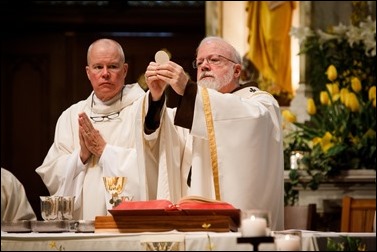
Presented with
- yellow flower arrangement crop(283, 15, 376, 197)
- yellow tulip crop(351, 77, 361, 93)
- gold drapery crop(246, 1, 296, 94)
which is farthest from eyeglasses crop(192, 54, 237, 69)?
gold drapery crop(246, 1, 296, 94)

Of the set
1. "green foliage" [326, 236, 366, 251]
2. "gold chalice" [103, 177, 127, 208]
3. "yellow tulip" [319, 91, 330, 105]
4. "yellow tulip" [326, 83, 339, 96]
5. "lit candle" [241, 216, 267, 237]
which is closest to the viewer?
"lit candle" [241, 216, 267, 237]

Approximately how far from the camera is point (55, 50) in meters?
13.6

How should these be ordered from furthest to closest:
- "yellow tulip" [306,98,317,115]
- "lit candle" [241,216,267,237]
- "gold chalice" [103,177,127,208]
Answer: "yellow tulip" [306,98,317,115] → "gold chalice" [103,177,127,208] → "lit candle" [241,216,267,237]

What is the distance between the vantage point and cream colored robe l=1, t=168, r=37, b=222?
5008mm

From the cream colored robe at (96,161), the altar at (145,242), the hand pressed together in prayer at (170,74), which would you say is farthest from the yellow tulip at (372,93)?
the altar at (145,242)

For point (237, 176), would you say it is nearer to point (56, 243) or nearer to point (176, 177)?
point (176, 177)

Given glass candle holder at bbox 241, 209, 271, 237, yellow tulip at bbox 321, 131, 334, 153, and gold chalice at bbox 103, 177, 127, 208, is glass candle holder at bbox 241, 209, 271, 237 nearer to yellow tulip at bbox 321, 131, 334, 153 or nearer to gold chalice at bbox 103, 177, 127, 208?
gold chalice at bbox 103, 177, 127, 208

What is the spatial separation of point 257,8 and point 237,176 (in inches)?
206

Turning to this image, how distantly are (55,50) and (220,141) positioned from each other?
25.0 ft

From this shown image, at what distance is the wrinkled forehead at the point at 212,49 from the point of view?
21.9ft

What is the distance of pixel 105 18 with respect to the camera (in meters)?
13.3

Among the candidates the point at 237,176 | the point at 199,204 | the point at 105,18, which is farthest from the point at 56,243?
the point at 105,18

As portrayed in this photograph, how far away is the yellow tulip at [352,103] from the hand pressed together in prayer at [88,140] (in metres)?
2.86

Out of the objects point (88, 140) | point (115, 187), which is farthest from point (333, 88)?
point (115, 187)
